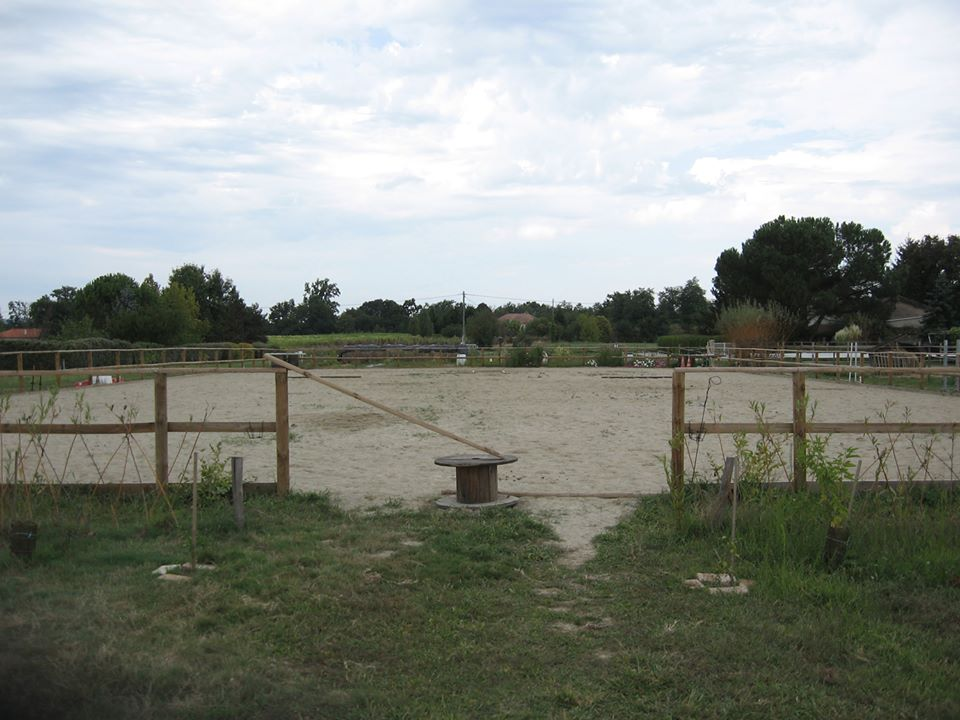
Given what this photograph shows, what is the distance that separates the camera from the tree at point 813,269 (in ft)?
156

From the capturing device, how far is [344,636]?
4273 mm

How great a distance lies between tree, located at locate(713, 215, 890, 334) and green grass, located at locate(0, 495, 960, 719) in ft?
143

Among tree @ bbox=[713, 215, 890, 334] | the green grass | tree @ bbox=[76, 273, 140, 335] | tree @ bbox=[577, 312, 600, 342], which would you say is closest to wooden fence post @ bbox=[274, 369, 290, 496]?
the green grass

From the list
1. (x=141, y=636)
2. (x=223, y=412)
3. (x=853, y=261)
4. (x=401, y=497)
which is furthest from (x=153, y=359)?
(x=853, y=261)

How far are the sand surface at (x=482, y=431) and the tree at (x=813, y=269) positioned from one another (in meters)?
23.3

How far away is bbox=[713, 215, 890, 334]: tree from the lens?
47.6 m

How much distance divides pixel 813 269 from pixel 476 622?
48.7 m

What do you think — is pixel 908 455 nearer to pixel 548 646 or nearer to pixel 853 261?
pixel 548 646

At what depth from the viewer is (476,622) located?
4.48 m

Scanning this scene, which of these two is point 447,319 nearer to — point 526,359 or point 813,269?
point 813,269

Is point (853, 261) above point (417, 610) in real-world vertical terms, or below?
above

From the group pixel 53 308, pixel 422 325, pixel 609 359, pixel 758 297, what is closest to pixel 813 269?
pixel 758 297

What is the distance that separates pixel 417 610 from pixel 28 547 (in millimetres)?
2657

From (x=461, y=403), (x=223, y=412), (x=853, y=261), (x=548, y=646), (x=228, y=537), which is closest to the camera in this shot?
(x=548, y=646)
